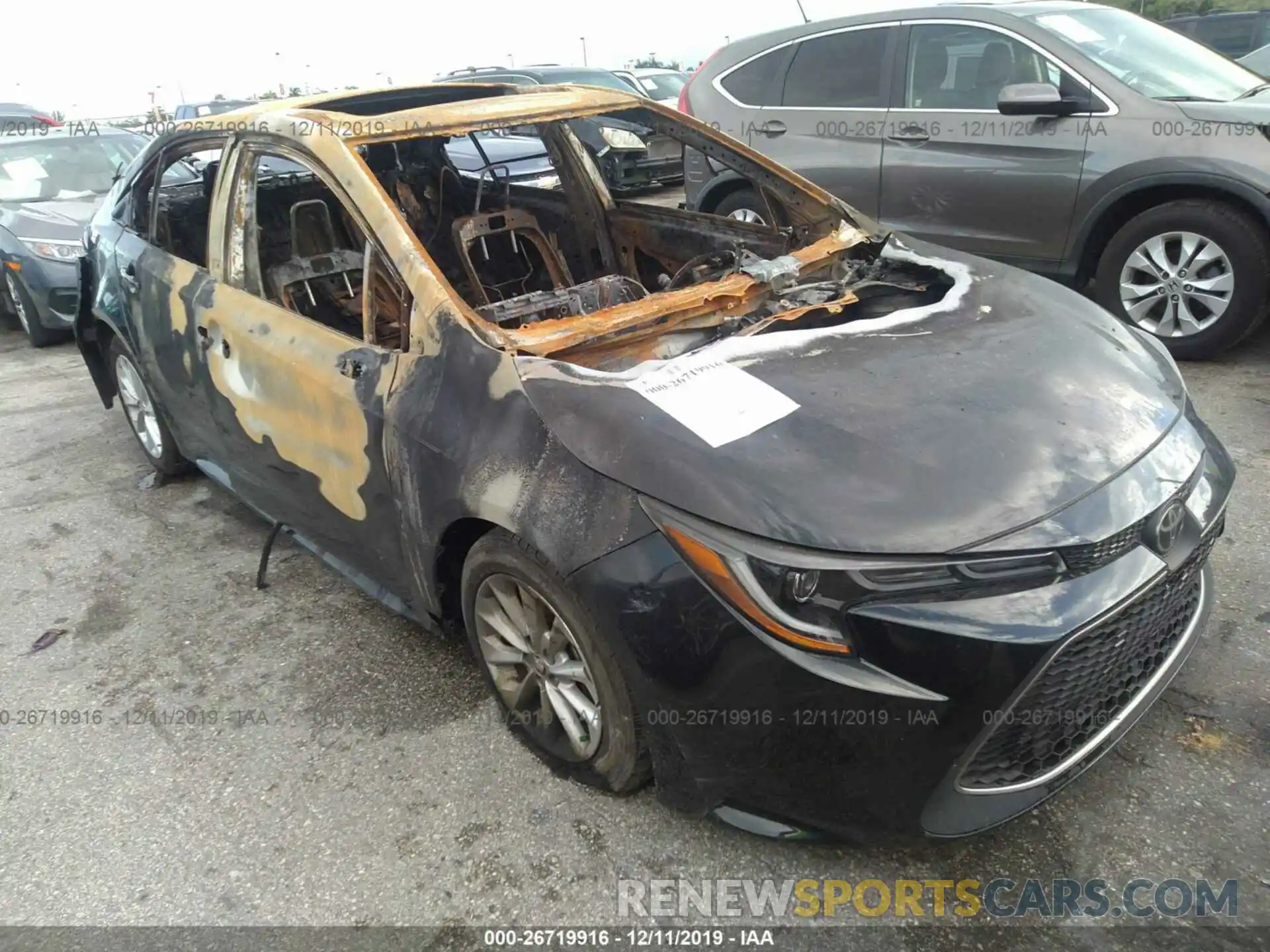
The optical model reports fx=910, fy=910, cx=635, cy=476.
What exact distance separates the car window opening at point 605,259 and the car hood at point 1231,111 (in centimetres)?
227

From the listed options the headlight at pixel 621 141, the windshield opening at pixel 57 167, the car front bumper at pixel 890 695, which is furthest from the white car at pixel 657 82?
the car front bumper at pixel 890 695

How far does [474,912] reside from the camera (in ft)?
6.61

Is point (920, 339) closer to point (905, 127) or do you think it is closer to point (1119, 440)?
point (1119, 440)

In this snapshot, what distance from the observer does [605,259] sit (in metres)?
3.86

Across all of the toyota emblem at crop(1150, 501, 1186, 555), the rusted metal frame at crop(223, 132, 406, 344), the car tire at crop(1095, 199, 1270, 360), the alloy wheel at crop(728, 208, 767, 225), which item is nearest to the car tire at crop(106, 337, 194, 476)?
the rusted metal frame at crop(223, 132, 406, 344)

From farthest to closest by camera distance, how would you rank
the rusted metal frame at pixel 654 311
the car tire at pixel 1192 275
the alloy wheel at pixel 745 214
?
the alloy wheel at pixel 745 214 → the car tire at pixel 1192 275 → the rusted metal frame at pixel 654 311

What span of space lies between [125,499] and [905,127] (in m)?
4.50

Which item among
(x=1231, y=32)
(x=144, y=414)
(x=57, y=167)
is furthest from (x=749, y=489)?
(x=1231, y=32)

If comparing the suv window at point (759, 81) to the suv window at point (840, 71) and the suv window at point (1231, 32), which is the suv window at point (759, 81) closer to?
the suv window at point (840, 71)

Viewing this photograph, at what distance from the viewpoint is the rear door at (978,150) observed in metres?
4.64

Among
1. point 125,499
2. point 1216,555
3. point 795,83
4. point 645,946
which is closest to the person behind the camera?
point 645,946

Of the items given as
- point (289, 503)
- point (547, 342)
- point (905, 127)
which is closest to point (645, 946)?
point (547, 342)

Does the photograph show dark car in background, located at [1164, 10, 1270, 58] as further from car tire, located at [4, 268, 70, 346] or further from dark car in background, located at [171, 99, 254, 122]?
dark car in background, located at [171, 99, 254, 122]

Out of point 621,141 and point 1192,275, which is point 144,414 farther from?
point 621,141
